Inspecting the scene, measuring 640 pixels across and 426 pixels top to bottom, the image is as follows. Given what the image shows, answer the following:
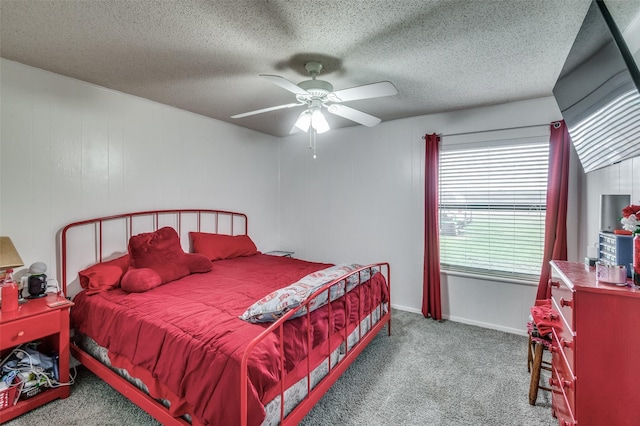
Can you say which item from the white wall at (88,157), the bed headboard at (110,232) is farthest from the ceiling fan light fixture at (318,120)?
the bed headboard at (110,232)

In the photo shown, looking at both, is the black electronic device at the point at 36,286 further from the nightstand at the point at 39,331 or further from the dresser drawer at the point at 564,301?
the dresser drawer at the point at 564,301

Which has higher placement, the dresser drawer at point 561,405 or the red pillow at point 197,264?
the red pillow at point 197,264

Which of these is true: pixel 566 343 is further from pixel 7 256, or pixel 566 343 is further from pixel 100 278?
pixel 7 256

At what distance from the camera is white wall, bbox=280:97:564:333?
323 cm

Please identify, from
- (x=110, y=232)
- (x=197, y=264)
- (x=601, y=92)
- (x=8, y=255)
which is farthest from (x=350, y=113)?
(x=8, y=255)

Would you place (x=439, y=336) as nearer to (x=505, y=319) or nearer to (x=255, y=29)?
(x=505, y=319)

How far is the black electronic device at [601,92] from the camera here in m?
1.31

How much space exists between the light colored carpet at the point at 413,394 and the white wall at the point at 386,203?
0.56 meters

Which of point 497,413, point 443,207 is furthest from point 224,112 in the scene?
point 497,413

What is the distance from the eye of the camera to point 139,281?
7.59ft

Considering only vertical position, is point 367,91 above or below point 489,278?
above

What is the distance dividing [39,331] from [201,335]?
1302 millimetres

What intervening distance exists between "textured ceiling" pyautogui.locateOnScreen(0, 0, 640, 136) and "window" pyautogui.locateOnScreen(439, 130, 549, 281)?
63cm

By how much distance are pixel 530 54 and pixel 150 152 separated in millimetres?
3435
